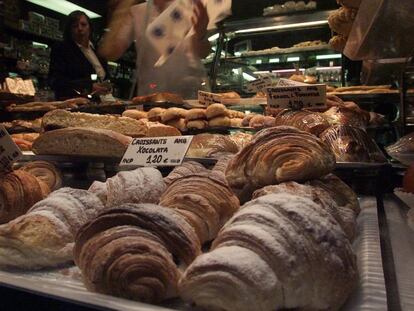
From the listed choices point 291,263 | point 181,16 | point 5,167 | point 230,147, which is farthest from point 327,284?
point 181,16

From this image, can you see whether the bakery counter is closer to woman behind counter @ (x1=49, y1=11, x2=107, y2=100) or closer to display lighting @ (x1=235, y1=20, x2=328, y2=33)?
woman behind counter @ (x1=49, y1=11, x2=107, y2=100)

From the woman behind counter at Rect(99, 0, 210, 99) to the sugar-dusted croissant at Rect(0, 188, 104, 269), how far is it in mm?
3962

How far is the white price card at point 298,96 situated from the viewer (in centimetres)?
217

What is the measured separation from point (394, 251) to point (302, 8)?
5.46 m

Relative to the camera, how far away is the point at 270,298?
2.55 ft

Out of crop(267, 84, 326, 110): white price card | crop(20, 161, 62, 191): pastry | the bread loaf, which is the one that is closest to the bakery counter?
crop(267, 84, 326, 110): white price card

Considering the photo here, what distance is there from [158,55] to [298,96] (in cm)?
312

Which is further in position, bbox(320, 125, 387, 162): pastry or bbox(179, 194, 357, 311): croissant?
bbox(320, 125, 387, 162): pastry

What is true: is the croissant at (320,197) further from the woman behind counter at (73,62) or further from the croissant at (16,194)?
the woman behind counter at (73,62)

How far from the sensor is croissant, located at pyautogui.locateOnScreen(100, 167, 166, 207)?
137cm

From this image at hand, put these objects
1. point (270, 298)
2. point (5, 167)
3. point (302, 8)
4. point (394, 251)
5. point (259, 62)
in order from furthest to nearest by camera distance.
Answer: point (259, 62), point (302, 8), point (5, 167), point (394, 251), point (270, 298)

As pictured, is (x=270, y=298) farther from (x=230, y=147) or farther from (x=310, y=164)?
(x=230, y=147)

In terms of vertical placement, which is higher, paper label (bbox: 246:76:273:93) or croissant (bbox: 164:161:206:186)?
paper label (bbox: 246:76:273:93)

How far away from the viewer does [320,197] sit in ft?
3.78
